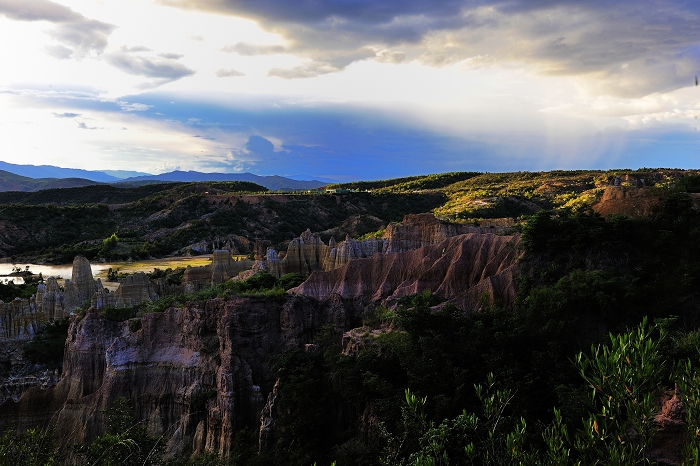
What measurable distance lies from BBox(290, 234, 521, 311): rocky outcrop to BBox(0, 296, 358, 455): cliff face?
255 cm

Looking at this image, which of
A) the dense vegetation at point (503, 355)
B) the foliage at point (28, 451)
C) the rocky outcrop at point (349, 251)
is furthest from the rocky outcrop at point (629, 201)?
the foliage at point (28, 451)

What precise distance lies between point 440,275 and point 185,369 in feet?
49.0

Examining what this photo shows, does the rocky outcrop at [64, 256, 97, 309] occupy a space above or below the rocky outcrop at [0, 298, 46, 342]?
above

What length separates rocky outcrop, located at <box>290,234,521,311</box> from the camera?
23983 mm

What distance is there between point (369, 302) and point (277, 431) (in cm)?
987

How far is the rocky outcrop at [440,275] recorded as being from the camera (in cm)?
2398

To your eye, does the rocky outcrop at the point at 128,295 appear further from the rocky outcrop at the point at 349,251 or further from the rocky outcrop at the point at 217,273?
the rocky outcrop at the point at 349,251

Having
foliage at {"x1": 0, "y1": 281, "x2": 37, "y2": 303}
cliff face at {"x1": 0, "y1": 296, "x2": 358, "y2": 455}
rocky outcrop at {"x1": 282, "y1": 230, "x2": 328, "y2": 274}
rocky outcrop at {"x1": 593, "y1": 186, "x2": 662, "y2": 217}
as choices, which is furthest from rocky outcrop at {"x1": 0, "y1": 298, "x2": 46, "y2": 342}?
rocky outcrop at {"x1": 593, "y1": 186, "x2": 662, "y2": 217}

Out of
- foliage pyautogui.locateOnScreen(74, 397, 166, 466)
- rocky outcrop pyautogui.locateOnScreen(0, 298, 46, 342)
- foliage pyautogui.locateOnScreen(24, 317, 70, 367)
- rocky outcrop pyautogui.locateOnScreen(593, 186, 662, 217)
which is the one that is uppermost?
rocky outcrop pyautogui.locateOnScreen(593, 186, 662, 217)

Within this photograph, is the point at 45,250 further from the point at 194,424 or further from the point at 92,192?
the point at 194,424

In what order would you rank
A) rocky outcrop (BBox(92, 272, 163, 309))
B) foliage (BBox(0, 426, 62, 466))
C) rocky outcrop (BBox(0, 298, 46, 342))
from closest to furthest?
foliage (BBox(0, 426, 62, 466)) < rocky outcrop (BBox(0, 298, 46, 342)) < rocky outcrop (BBox(92, 272, 163, 309))

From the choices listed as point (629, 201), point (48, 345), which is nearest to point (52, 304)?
point (48, 345)

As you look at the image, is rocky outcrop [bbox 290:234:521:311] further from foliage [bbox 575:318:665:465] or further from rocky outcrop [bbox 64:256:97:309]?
rocky outcrop [bbox 64:256:97:309]

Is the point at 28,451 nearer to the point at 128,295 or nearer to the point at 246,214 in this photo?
the point at 128,295
